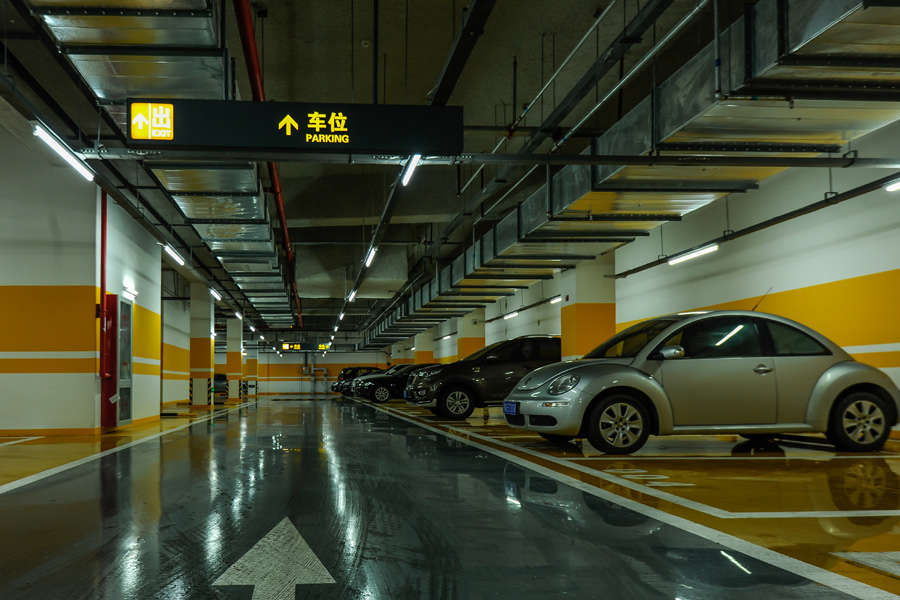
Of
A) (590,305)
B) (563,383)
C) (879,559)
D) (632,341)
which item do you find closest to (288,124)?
(563,383)

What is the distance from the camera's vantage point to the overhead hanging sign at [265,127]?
296 inches

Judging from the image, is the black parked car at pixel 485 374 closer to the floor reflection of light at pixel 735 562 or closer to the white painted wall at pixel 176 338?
the floor reflection of light at pixel 735 562

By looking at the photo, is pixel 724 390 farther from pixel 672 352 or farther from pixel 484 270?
pixel 484 270

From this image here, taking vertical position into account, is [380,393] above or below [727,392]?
below

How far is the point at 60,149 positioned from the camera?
8383 mm

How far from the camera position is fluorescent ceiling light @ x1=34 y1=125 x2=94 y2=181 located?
7.78m

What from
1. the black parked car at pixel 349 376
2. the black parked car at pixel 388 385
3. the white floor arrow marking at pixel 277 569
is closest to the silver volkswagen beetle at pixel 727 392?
the white floor arrow marking at pixel 277 569

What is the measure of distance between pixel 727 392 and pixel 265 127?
5348 mm

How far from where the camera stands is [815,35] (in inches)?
Answer: 226

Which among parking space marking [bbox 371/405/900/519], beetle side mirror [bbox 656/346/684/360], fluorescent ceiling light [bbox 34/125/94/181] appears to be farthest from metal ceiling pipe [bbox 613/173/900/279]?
fluorescent ceiling light [bbox 34/125/94/181]

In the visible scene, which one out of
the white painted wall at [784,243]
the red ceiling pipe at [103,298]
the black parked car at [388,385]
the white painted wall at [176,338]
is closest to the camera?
the white painted wall at [784,243]

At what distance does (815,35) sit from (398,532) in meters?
4.77

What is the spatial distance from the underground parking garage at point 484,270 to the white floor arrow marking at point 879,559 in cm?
2

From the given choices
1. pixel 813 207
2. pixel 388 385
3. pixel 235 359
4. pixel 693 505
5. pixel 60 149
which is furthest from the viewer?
pixel 235 359
